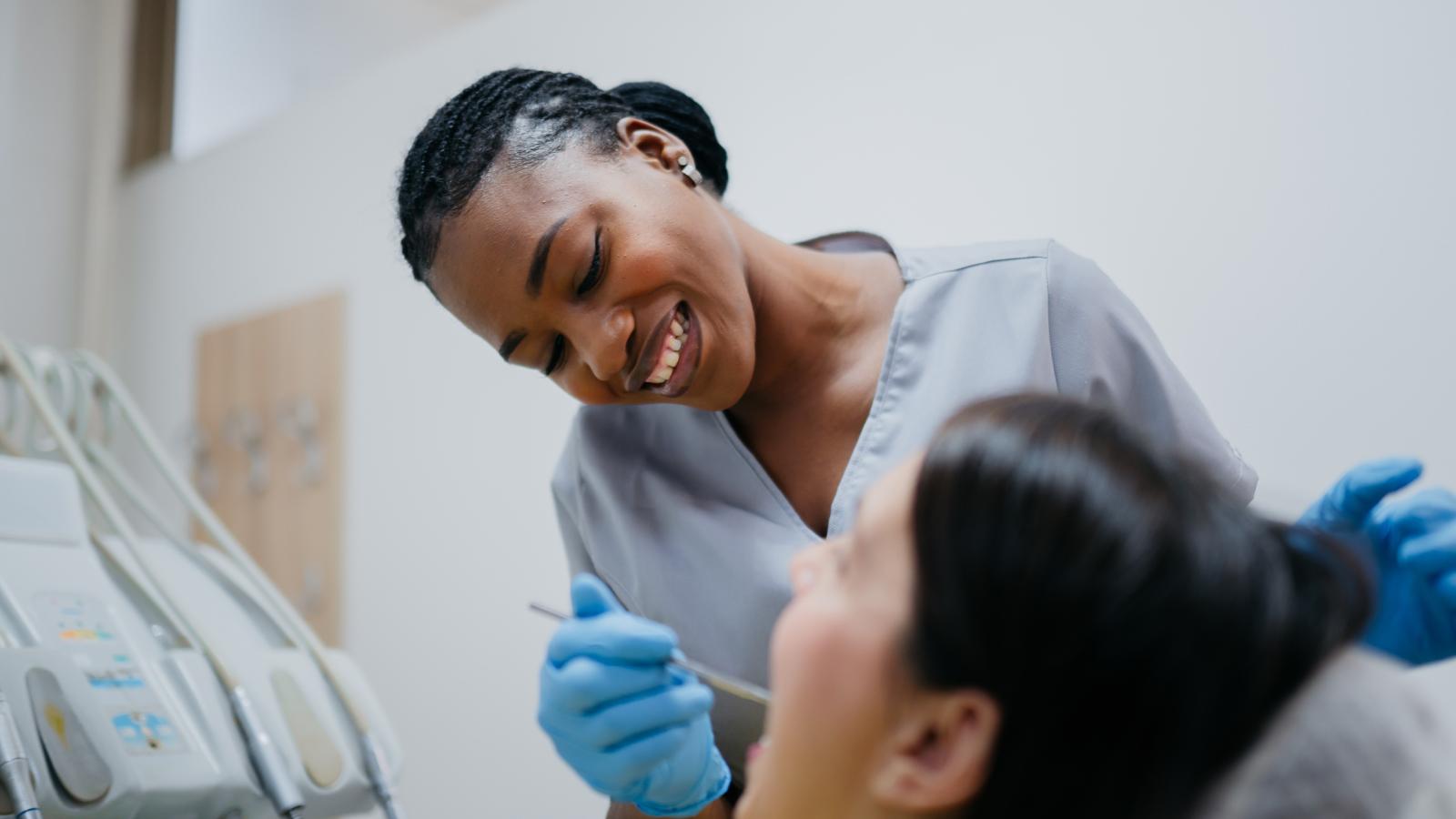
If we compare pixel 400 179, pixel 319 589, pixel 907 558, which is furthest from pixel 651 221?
pixel 319 589

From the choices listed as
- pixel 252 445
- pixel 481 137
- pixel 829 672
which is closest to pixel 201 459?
pixel 252 445

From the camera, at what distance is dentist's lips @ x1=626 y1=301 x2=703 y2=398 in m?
1.13

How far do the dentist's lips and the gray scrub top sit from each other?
0.19 metres

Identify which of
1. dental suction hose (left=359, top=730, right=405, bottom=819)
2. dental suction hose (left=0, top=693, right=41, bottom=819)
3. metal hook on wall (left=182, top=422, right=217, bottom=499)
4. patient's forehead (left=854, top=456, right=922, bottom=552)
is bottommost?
metal hook on wall (left=182, top=422, right=217, bottom=499)

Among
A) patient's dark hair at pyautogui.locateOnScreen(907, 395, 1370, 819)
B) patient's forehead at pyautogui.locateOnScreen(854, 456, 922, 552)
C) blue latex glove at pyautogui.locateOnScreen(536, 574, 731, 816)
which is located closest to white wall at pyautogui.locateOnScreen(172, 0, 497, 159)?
blue latex glove at pyautogui.locateOnScreen(536, 574, 731, 816)

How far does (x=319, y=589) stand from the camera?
2.84m

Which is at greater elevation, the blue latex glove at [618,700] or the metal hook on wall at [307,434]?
the blue latex glove at [618,700]

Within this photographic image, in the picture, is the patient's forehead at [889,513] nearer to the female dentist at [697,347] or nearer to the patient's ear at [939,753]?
the patient's ear at [939,753]

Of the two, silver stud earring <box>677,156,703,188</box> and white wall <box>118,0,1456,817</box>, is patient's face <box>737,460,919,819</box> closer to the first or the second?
silver stud earring <box>677,156,703,188</box>

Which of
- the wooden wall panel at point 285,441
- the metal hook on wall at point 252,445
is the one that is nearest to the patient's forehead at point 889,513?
the wooden wall panel at point 285,441

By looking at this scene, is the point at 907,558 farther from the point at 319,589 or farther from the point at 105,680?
the point at 319,589

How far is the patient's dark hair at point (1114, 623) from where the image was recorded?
0.65 meters

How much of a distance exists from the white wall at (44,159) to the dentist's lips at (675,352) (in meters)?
2.73

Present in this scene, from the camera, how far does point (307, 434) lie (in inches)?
115
